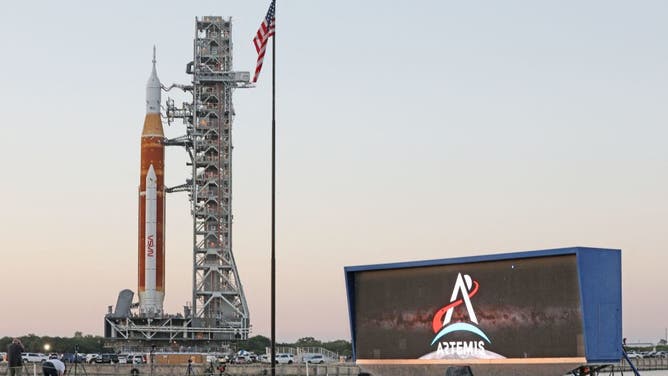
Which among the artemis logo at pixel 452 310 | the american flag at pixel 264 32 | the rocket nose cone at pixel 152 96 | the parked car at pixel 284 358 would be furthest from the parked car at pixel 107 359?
the artemis logo at pixel 452 310

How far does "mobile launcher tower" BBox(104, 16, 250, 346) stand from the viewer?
11019 centimetres

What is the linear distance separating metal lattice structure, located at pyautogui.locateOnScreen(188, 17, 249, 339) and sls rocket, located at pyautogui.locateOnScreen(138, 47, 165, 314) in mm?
4309

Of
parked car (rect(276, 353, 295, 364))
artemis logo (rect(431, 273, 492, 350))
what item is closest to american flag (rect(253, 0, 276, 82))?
artemis logo (rect(431, 273, 492, 350))

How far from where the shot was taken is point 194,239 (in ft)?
372

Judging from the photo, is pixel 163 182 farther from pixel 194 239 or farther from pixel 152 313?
pixel 152 313

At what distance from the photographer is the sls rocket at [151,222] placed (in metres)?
109

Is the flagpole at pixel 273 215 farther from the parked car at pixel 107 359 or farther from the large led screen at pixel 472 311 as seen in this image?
the parked car at pixel 107 359

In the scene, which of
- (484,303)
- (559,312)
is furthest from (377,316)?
(559,312)

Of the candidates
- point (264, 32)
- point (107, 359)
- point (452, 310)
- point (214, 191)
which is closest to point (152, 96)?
point (214, 191)

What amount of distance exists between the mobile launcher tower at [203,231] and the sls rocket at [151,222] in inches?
4.1

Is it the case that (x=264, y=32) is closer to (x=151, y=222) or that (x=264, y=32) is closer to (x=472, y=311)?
(x=472, y=311)

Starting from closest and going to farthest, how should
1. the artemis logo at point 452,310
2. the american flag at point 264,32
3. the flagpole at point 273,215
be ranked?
1. the artemis logo at point 452,310
2. the flagpole at point 273,215
3. the american flag at point 264,32

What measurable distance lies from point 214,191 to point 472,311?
3167 inches

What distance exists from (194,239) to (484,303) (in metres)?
80.7
